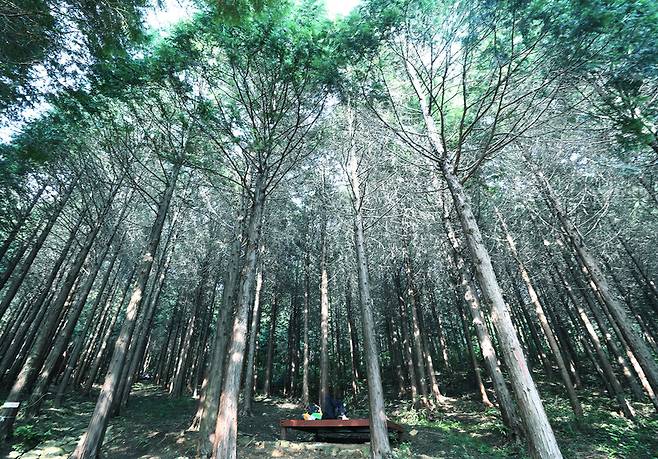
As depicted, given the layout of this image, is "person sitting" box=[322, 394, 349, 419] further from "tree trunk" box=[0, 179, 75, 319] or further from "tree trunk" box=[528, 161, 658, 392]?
"tree trunk" box=[0, 179, 75, 319]

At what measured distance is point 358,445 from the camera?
7.04m

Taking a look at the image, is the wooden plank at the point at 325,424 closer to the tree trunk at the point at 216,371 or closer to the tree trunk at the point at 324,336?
the tree trunk at the point at 324,336

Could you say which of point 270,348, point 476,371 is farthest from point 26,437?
point 476,371

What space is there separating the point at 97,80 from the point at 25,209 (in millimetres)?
10006

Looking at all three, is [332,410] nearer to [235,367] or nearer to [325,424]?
[325,424]

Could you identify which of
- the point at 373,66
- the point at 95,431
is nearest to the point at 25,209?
the point at 95,431

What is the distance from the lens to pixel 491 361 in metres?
8.49

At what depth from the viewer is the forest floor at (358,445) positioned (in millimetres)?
7023

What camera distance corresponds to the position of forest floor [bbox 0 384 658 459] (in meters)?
7.02

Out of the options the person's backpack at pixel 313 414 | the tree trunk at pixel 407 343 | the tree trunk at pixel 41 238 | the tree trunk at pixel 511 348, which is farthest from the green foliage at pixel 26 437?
the tree trunk at pixel 407 343

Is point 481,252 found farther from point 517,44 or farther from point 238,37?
point 238,37

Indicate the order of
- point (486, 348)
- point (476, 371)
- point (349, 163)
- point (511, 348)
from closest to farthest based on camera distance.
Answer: point (511, 348) → point (486, 348) → point (349, 163) → point (476, 371)

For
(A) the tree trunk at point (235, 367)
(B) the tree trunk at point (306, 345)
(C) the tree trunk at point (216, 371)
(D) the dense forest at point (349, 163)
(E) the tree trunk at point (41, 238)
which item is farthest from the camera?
(B) the tree trunk at point (306, 345)

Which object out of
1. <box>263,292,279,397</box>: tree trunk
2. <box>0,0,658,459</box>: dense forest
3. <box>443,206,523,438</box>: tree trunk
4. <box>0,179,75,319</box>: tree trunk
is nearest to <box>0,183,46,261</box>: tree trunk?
<box>0,0,658,459</box>: dense forest
